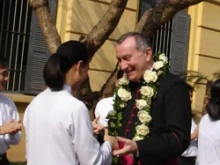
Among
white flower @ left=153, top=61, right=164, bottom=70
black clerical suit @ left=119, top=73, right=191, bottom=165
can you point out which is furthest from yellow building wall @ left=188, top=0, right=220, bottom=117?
black clerical suit @ left=119, top=73, right=191, bottom=165

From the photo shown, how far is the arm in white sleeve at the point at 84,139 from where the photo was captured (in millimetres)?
3104

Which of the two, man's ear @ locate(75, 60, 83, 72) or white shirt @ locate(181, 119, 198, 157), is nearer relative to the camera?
man's ear @ locate(75, 60, 83, 72)

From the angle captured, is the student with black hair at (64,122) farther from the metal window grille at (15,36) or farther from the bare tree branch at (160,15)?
the metal window grille at (15,36)

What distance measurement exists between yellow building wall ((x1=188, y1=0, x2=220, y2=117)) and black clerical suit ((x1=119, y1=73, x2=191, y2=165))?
7317mm

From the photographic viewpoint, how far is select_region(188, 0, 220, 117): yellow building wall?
10.7m

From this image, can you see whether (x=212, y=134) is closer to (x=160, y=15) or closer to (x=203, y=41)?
(x=160, y=15)

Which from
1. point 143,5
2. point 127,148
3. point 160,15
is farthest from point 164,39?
point 127,148

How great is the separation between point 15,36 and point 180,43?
3.69 meters

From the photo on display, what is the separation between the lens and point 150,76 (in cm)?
346

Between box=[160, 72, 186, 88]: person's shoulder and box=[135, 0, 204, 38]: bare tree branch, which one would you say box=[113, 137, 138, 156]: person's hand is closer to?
box=[160, 72, 186, 88]: person's shoulder

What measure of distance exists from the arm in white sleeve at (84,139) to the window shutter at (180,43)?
7.49 m

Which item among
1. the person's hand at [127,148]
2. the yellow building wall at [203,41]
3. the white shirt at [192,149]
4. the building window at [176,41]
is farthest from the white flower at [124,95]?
the yellow building wall at [203,41]

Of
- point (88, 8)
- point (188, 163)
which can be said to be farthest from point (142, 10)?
point (188, 163)

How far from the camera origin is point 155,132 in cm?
343
